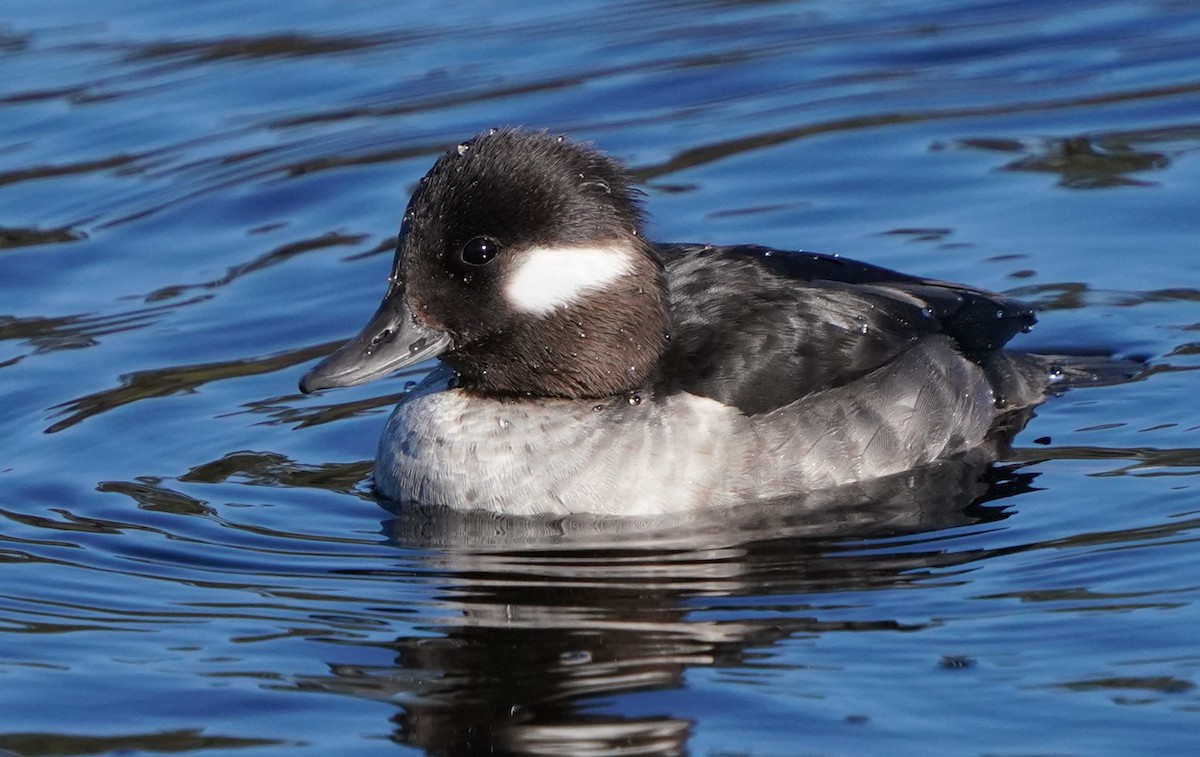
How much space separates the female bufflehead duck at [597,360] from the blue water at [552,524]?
0.28m

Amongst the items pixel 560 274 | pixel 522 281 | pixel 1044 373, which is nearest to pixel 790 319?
pixel 560 274

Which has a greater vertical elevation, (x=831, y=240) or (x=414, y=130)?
(x=414, y=130)

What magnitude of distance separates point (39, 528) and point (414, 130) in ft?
20.3

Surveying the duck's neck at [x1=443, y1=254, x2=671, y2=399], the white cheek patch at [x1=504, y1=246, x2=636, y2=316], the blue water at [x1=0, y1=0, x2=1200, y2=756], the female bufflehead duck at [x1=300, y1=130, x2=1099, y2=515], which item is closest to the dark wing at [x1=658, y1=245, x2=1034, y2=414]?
the female bufflehead duck at [x1=300, y1=130, x2=1099, y2=515]

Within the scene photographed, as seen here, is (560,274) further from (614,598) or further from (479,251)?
(614,598)

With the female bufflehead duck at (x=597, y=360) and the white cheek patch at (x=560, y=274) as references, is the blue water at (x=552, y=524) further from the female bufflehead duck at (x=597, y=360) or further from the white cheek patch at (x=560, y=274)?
the white cheek patch at (x=560, y=274)

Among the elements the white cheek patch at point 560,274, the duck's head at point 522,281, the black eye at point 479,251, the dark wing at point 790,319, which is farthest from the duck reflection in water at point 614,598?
the black eye at point 479,251

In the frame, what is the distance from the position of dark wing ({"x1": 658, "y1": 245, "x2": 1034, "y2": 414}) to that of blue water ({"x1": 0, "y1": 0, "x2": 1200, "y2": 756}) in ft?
2.10

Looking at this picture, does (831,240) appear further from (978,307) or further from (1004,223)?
(978,307)

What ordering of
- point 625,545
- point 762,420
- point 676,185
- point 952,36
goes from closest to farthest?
1. point 625,545
2. point 762,420
3. point 676,185
4. point 952,36

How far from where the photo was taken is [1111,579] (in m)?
7.73

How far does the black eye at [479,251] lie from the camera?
28.3 ft

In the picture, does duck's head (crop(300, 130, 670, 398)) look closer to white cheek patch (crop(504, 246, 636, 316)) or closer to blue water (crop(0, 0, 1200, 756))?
white cheek patch (crop(504, 246, 636, 316))

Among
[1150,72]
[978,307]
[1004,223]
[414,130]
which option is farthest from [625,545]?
[1150,72]
